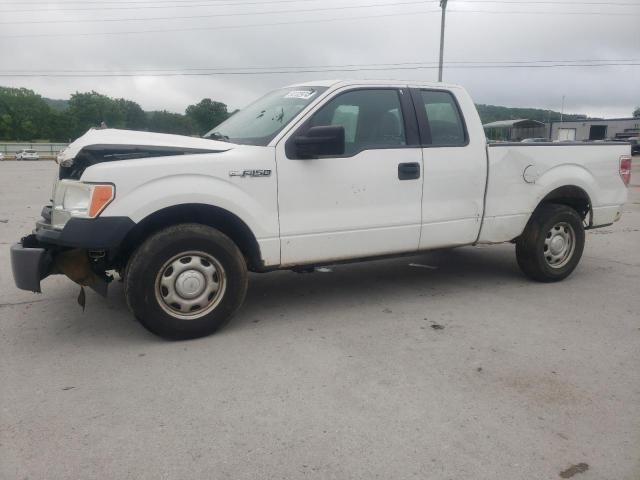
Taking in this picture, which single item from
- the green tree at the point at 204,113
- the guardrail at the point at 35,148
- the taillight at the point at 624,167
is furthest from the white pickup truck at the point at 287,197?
the guardrail at the point at 35,148

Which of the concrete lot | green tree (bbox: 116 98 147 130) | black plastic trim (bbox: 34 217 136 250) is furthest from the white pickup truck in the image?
green tree (bbox: 116 98 147 130)

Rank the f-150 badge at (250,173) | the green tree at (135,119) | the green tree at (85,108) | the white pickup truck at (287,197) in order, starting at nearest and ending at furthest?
the white pickup truck at (287,197), the f-150 badge at (250,173), the green tree at (135,119), the green tree at (85,108)

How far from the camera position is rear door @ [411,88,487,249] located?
15.9 feet

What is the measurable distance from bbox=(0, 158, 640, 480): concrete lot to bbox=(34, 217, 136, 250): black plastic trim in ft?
2.60

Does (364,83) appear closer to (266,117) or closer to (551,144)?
(266,117)

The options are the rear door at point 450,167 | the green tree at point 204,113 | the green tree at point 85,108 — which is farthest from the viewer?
the green tree at point 85,108

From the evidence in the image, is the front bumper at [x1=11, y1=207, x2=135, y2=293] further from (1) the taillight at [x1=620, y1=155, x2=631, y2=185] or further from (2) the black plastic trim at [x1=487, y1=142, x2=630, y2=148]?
(1) the taillight at [x1=620, y1=155, x2=631, y2=185]

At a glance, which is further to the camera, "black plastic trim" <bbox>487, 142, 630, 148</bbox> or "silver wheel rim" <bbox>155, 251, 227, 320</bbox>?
"black plastic trim" <bbox>487, 142, 630, 148</bbox>

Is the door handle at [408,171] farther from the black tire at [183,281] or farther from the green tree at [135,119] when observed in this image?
the green tree at [135,119]

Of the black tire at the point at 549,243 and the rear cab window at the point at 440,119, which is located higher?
the rear cab window at the point at 440,119

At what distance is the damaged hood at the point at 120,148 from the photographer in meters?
3.82

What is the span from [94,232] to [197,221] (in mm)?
757

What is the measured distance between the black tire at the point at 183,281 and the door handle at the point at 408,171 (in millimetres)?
1553

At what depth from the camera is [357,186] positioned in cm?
449
